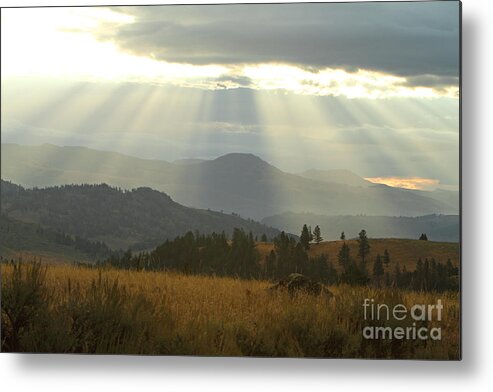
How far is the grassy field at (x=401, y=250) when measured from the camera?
8617 millimetres

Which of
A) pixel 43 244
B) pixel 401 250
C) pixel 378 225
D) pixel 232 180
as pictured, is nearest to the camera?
pixel 401 250

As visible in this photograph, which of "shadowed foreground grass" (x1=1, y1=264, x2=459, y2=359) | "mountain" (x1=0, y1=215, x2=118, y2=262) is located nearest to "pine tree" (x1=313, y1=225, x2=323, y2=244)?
"shadowed foreground grass" (x1=1, y1=264, x2=459, y2=359)

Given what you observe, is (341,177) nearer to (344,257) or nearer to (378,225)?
(378,225)

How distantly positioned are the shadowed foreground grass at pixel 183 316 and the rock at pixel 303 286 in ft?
0.18

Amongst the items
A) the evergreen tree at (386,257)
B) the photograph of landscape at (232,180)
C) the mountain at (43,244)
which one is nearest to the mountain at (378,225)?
the photograph of landscape at (232,180)

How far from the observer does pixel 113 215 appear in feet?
29.9

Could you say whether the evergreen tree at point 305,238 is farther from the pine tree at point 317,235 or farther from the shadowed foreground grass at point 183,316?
the shadowed foreground grass at point 183,316

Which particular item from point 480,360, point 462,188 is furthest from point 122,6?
point 480,360

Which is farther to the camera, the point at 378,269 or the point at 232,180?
the point at 232,180

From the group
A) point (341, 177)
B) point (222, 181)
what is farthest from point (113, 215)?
point (341, 177)

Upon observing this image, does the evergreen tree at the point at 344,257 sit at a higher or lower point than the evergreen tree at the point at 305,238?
lower

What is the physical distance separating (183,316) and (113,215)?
1.12 metres

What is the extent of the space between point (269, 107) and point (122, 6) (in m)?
1.62

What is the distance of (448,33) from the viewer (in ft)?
28.4
